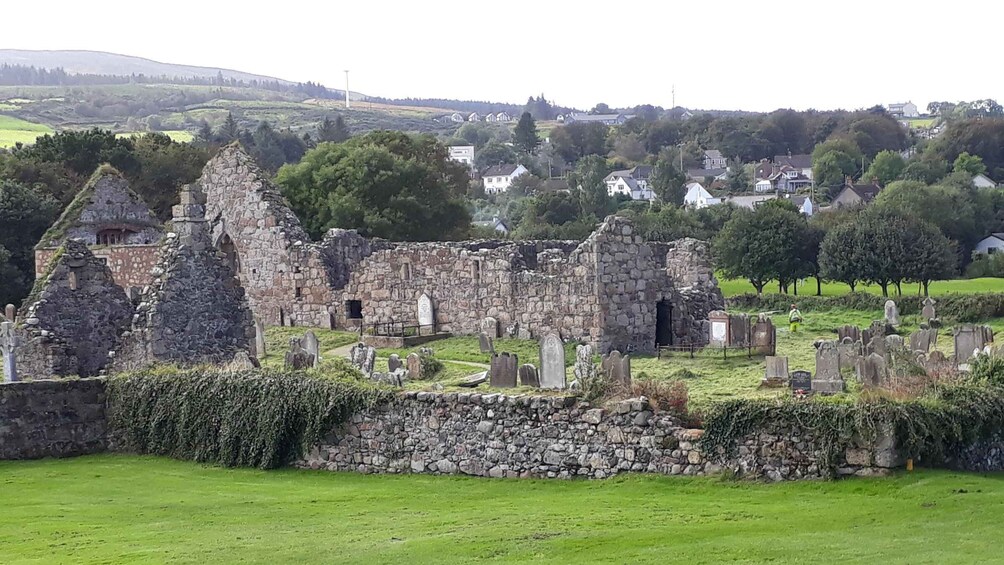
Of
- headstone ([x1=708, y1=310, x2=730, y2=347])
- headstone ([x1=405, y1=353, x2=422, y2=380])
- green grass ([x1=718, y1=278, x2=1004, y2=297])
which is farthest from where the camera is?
green grass ([x1=718, y1=278, x2=1004, y2=297])

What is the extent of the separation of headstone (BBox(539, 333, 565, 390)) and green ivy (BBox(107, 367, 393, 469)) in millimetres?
2585

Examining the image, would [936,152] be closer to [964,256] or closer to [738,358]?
[964,256]

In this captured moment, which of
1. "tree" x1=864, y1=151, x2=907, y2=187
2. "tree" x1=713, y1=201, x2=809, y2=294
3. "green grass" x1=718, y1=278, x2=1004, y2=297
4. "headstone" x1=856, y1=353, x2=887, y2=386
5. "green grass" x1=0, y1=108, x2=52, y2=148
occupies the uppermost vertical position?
"green grass" x1=0, y1=108, x2=52, y2=148

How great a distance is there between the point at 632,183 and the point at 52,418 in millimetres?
154960

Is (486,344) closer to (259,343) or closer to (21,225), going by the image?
(259,343)

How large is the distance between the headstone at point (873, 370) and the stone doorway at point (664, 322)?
519 inches

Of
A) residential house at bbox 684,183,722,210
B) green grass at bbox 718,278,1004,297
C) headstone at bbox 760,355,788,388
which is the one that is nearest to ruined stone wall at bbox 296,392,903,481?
headstone at bbox 760,355,788,388

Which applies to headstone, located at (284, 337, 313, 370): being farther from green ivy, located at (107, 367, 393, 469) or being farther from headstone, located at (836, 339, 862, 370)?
headstone, located at (836, 339, 862, 370)

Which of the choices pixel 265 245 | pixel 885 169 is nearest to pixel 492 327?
pixel 265 245

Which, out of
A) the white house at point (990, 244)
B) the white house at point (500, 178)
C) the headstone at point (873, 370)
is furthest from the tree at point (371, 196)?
the white house at point (500, 178)

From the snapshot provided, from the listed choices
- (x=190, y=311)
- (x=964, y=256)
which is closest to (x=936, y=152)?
(x=964, y=256)

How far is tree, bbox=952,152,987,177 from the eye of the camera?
472 feet

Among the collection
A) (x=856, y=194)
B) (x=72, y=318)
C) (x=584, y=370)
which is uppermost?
(x=72, y=318)

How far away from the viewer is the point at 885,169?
14950 cm
